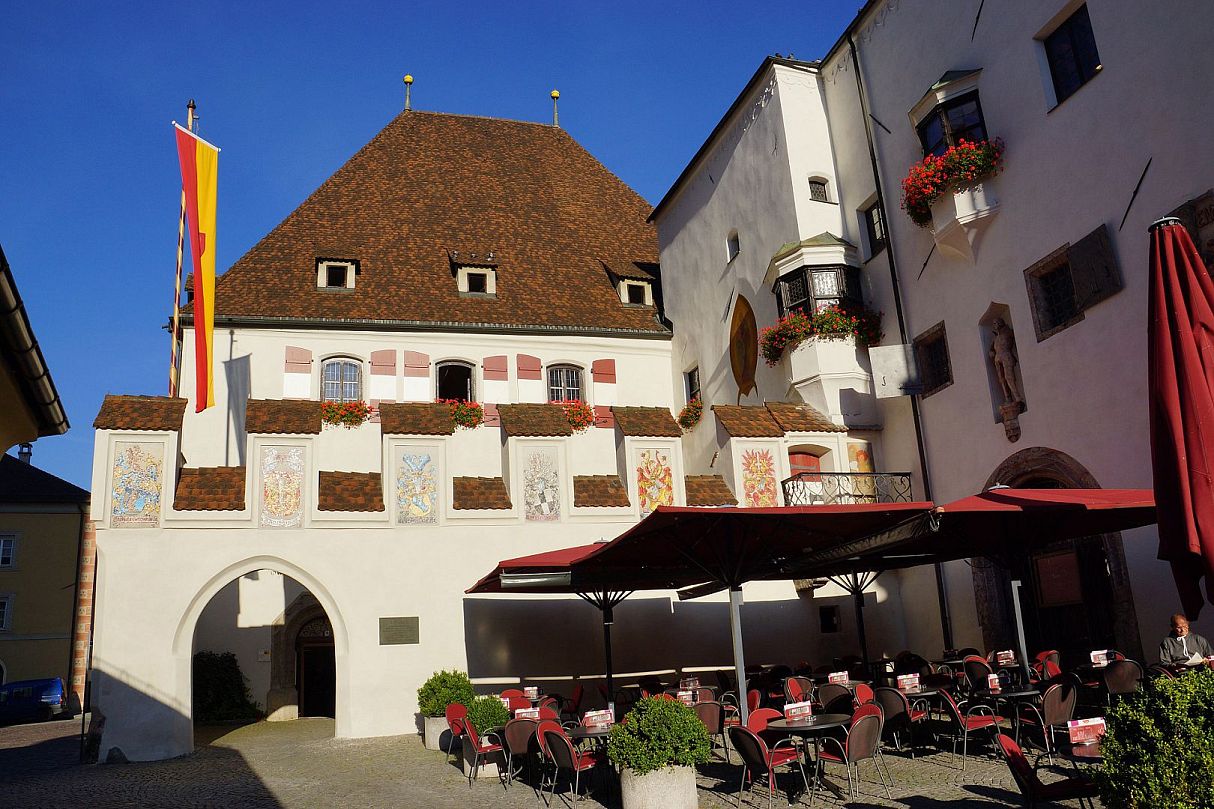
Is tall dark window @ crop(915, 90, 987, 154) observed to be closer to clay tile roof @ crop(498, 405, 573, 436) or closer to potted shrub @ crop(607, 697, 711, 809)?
clay tile roof @ crop(498, 405, 573, 436)

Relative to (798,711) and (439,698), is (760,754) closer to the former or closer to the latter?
(798,711)

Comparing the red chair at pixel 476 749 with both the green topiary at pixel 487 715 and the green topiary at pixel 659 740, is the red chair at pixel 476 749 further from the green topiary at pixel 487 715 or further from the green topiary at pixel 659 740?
the green topiary at pixel 659 740

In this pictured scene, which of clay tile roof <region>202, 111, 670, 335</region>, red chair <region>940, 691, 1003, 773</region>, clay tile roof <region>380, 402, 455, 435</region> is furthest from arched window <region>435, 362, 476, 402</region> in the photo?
red chair <region>940, 691, 1003, 773</region>

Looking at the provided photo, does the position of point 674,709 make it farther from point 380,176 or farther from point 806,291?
point 380,176

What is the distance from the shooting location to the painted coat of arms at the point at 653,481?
16.8 m

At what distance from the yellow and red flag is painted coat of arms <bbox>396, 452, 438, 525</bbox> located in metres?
3.74

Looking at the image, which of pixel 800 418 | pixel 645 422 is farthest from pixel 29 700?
pixel 800 418

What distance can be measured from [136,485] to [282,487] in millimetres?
2146

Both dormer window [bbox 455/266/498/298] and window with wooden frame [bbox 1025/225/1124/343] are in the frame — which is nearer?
window with wooden frame [bbox 1025/225/1124/343]

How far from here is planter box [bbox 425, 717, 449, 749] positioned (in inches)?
531

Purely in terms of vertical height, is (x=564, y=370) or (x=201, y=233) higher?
(x=201, y=233)

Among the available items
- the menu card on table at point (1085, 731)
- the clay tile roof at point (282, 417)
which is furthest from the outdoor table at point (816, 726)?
the clay tile roof at point (282, 417)

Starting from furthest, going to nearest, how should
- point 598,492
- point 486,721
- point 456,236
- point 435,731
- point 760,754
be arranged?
point 456,236, point 598,492, point 435,731, point 486,721, point 760,754

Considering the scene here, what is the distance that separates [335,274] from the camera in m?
22.5
